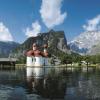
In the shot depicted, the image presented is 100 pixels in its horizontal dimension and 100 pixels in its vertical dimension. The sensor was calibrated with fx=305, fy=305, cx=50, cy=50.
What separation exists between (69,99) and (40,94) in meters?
9.97

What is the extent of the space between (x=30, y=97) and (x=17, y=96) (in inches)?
155

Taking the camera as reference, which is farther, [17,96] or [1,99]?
[17,96]

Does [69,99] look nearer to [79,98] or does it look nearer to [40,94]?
[79,98]

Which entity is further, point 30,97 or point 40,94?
point 40,94

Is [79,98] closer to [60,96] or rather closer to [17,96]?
[60,96]

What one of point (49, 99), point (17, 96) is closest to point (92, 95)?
point (49, 99)

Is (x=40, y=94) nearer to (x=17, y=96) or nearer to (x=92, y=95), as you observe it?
(x=17, y=96)

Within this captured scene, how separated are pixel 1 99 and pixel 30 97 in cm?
711

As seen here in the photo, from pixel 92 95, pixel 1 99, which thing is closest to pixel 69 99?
pixel 92 95

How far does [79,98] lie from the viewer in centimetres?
6919

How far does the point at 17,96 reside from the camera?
72.3 m

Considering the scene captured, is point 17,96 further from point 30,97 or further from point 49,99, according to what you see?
point 49,99

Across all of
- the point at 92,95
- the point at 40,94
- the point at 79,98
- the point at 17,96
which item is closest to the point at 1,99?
the point at 17,96

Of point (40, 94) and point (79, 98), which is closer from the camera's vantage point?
point (79, 98)
